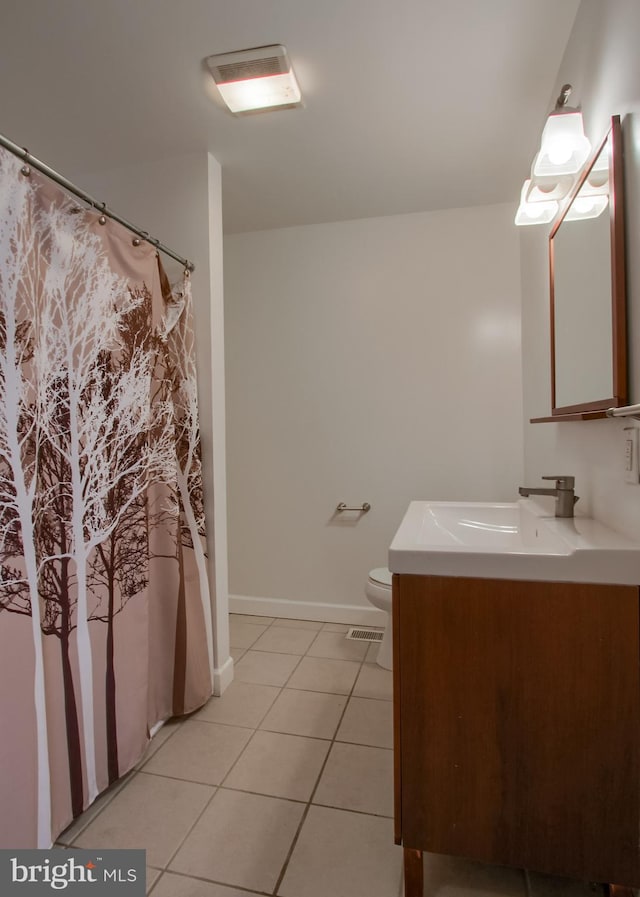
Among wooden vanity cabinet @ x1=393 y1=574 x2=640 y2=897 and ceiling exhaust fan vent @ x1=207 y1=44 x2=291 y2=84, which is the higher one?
ceiling exhaust fan vent @ x1=207 y1=44 x2=291 y2=84

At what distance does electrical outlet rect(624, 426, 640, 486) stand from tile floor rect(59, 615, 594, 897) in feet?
3.42

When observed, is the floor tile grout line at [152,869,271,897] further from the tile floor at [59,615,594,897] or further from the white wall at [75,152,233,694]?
the white wall at [75,152,233,694]

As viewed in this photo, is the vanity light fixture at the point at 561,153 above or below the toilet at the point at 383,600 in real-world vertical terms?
above

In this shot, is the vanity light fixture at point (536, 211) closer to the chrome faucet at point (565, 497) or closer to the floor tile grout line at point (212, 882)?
the chrome faucet at point (565, 497)

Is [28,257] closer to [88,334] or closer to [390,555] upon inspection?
[88,334]

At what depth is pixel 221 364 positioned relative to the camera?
7.11 ft

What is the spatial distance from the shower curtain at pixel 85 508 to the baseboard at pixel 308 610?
3.35 ft

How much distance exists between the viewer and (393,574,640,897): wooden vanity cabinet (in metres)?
1.02

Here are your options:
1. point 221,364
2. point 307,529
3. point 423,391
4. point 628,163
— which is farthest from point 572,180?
point 307,529

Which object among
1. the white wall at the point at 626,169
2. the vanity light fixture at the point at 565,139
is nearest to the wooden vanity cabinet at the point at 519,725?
the white wall at the point at 626,169

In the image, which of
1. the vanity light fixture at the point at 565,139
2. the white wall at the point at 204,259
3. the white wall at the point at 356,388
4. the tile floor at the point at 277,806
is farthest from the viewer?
the white wall at the point at 356,388

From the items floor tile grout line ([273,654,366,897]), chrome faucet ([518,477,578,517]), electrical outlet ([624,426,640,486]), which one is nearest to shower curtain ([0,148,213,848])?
floor tile grout line ([273,654,366,897])

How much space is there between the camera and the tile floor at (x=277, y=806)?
1.22 metres

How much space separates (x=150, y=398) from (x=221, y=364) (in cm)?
50
